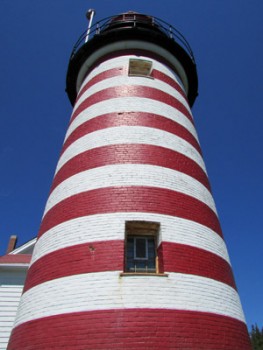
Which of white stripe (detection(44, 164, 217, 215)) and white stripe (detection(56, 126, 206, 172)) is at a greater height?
white stripe (detection(56, 126, 206, 172))

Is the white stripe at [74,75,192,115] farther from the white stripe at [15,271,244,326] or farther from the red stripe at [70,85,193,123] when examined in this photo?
the white stripe at [15,271,244,326]

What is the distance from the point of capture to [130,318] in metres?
5.76

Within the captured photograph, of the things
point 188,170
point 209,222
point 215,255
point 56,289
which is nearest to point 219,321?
point 215,255

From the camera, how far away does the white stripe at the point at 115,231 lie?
7113mm

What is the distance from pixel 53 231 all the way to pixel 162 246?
2.96m

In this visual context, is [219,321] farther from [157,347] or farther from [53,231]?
[53,231]

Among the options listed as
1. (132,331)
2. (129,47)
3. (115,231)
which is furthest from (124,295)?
(129,47)

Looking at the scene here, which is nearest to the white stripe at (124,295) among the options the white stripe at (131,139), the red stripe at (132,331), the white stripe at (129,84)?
the red stripe at (132,331)

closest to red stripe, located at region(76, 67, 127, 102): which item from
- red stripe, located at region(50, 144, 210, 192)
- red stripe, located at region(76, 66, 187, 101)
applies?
red stripe, located at region(76, 66, 187, 101)

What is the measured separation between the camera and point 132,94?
34.9ft

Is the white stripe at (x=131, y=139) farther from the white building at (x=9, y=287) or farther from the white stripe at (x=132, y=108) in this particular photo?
the white building at (x=9, y=287)

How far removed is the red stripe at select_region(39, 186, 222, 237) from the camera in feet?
24.7

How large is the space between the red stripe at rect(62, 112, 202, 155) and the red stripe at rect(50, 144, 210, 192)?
0.97 meters

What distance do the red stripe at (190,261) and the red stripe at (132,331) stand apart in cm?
94
